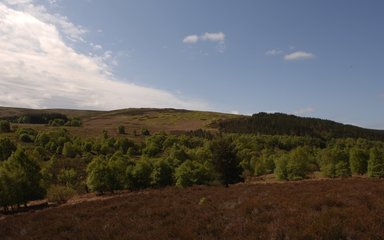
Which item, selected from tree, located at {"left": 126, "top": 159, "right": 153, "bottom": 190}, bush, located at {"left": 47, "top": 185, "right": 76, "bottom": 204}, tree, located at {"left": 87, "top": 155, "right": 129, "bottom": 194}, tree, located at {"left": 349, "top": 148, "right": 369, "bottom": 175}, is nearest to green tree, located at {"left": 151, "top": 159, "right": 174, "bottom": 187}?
tree, located at {"left": 126, "top": 159, "right": 153, "bottom": 190}

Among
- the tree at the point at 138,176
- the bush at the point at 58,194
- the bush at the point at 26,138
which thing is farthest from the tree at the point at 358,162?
the bush at the point at 26,138

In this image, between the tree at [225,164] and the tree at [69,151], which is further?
the tree at [69,151]

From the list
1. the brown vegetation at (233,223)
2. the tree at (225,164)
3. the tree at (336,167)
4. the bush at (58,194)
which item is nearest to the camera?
the brown vegetation at (233,223)

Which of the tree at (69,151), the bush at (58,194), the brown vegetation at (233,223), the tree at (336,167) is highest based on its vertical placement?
the brown vegetation at (233,223)

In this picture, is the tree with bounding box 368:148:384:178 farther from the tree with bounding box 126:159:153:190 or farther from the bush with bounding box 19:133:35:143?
the bush with bounding box 19:133:35:143

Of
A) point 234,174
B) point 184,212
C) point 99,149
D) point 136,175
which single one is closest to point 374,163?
point 234,174

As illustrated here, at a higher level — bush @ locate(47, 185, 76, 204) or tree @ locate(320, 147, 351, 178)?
tree @ locate(320, 147, 351, 178)

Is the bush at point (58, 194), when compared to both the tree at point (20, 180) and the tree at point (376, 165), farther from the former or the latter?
the tree at point (376, 165)

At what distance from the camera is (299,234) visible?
9.71 metres

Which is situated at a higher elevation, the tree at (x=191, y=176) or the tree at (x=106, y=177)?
the tree at (x=191, y=176)

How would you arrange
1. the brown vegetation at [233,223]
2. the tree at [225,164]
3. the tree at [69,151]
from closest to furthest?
the brown vegetation at [233,223], the tree at [225,164], the tree at [69,151]

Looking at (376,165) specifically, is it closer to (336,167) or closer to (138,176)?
(336,167)

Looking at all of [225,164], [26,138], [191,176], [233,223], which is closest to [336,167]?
[225,164]

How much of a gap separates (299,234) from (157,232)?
402 centimetres
